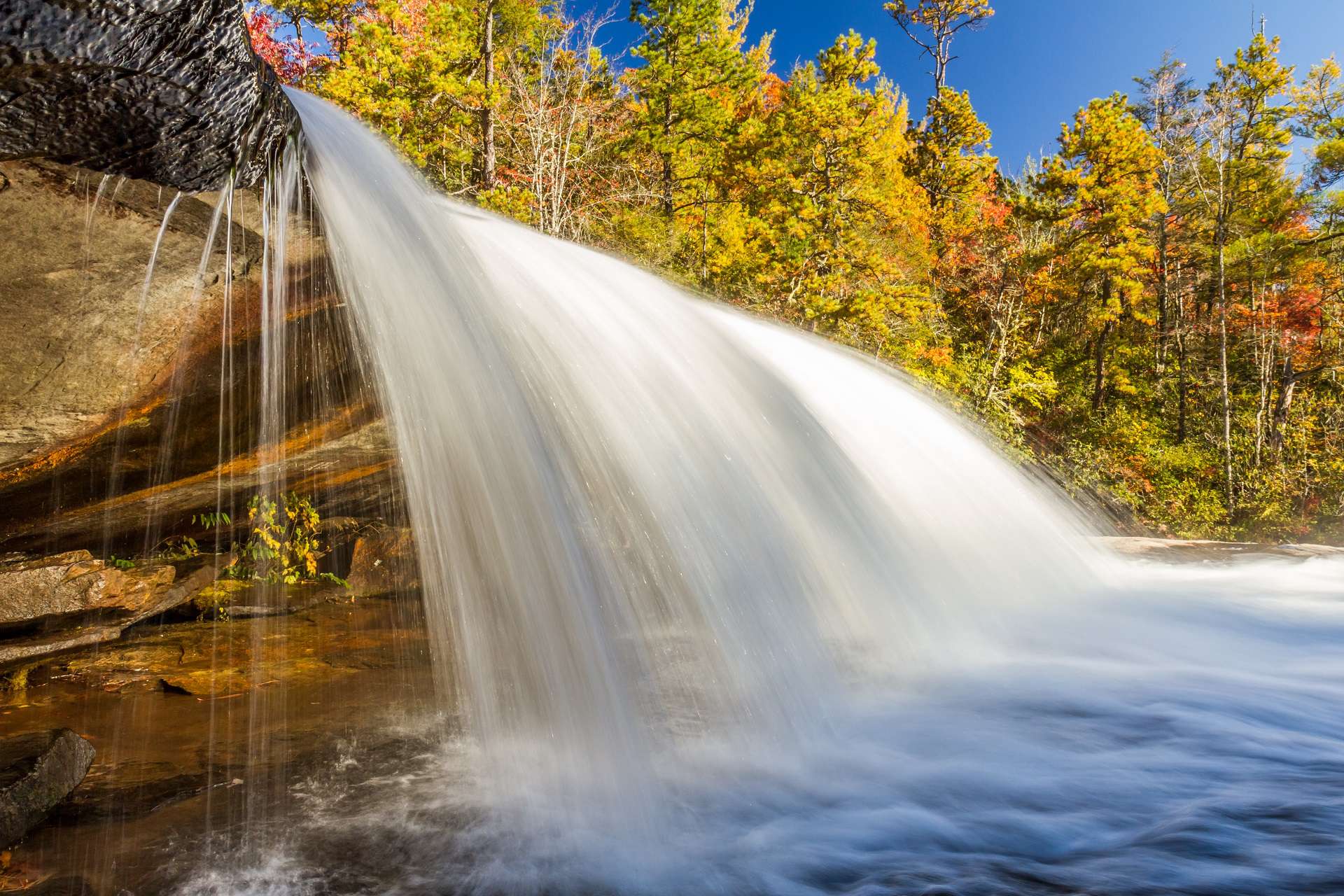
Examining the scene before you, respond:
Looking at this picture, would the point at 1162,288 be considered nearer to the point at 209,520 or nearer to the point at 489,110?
the point at 489,110

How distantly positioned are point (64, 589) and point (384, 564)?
328 cm

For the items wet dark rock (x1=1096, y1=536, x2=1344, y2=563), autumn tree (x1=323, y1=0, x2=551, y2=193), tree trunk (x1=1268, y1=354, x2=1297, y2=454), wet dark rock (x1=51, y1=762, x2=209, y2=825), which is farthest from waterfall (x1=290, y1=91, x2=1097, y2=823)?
tree trunk (x1=1268, y1=354, x2=1297, y2=454)

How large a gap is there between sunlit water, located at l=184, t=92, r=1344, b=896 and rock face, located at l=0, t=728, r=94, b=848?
893 millimetres

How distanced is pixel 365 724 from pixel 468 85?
47.7 feet

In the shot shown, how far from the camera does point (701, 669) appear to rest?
4.76 meters

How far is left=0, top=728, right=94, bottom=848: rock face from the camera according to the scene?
2.88m

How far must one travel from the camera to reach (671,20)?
70.4 feet

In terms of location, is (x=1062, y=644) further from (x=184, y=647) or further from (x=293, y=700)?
(x=184, y=647)

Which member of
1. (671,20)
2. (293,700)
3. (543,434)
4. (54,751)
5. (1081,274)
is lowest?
(293,700)

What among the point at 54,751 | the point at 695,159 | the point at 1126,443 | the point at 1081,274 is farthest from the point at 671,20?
the point at 54,751

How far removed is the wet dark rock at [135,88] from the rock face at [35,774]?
99.2 inches

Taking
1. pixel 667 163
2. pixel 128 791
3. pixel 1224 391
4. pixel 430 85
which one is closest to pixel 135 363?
pixel 128 791

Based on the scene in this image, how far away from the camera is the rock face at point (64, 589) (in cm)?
489

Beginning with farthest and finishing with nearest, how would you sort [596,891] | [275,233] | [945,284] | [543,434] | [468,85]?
[945,284] → [468,85] → [543,434] → [275,233] → [596,891]
